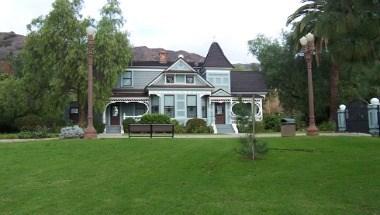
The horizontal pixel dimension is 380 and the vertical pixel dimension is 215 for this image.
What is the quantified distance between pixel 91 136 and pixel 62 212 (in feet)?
40.8

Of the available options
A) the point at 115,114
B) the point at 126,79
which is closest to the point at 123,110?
the point at 115,114

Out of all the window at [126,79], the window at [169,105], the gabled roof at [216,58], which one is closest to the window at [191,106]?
the window at [169,105]

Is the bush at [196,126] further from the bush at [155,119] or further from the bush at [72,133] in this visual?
the bush at [72,133]

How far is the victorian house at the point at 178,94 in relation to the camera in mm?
40062

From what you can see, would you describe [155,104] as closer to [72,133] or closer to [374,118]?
[72,133]

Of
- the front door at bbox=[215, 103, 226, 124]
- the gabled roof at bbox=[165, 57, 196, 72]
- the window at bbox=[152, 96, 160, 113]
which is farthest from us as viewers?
the front door at bbox=[215, 103, 226, 124]

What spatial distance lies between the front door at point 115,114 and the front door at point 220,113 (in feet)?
28.2

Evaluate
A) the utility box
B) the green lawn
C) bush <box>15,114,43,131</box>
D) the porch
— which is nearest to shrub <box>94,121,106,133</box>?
the porch

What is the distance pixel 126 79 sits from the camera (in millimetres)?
42500

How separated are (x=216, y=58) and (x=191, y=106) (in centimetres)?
637

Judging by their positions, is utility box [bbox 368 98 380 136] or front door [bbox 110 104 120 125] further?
front door [bbox 110 104 120 125]

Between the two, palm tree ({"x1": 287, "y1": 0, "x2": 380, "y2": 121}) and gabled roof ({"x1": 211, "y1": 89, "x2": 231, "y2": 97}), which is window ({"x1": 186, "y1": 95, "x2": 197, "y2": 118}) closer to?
gabled roof ({"x1": 211, "y1": 89, "x2": 231, "y2": 97})

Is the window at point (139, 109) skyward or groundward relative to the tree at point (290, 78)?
groundward

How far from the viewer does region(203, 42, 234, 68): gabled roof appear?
1730 inches
